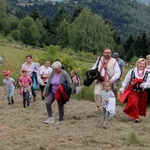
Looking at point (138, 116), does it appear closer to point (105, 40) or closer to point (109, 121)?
point (109, 121)

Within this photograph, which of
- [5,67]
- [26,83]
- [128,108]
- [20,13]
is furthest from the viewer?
[20,13]

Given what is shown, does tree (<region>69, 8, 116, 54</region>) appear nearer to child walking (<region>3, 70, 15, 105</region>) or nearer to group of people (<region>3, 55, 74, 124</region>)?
group of people (<region>3, 55, 74, 124</region>)

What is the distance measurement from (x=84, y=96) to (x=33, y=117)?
4.47m

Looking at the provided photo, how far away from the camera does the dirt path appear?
810cm

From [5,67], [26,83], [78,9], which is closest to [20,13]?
[78,9]

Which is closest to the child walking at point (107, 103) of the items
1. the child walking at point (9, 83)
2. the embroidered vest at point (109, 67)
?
the embroidered vest at point (109, 67)

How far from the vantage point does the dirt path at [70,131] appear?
26.6 feet

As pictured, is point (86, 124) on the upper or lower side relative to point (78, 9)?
lower

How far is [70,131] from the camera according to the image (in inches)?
368

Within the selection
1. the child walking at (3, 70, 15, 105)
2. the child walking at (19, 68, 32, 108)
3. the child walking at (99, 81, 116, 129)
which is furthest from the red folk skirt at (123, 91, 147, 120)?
the child walking at (3, 70, 15, 105)

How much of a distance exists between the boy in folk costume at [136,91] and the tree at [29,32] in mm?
64756

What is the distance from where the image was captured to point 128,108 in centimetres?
1048

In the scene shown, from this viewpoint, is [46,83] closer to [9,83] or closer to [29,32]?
[9,83]

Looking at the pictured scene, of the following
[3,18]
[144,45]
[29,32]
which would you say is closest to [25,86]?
[144,45]
